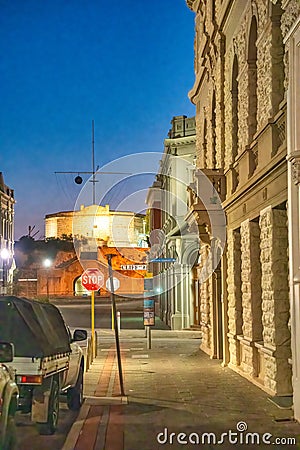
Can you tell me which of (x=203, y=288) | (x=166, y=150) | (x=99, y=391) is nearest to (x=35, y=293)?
(x=166, y=150)

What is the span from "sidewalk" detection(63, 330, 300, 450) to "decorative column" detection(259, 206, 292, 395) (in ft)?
1.65

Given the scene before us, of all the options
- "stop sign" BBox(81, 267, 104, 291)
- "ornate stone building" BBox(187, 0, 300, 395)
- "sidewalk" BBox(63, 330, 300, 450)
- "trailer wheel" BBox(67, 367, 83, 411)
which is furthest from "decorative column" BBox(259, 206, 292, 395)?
"stop sign" BBox(81, 267, 104, 291)

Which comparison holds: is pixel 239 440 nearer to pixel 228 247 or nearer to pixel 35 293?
pixel 228 247

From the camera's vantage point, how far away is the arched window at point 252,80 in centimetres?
1664

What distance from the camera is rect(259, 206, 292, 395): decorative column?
45.6 ft

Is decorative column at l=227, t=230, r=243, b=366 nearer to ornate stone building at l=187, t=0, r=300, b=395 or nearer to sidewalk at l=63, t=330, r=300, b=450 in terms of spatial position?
ornate stone building at l=187, t=0, r=300, b=395

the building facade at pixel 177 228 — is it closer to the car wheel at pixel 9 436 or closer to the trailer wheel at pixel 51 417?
the trailer wheel at pixel 51 417

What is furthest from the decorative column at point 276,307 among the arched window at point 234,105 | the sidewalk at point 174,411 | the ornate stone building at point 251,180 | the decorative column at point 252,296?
the arched window at point 234,105

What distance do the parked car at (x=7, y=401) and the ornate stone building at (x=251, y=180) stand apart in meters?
6.03

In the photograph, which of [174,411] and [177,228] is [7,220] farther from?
[174,411]

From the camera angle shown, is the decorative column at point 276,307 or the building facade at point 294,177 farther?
the decorative column at point 276,307

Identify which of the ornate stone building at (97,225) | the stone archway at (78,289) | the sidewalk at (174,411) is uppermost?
the ornate stone building at (97,225)

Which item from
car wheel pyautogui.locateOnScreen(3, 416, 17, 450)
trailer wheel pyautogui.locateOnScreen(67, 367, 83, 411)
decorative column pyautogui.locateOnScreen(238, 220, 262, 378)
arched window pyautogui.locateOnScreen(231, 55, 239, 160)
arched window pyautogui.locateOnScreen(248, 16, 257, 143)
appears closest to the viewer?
car wheel pyautogui.locateOnScreen(3, 416, 17, 450)

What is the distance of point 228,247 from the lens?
774 inches
